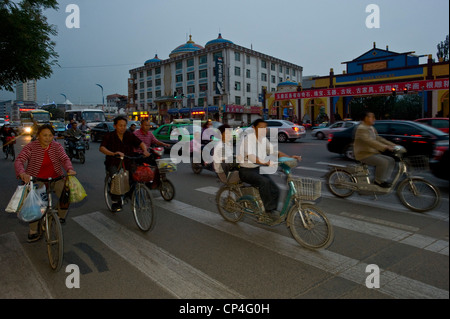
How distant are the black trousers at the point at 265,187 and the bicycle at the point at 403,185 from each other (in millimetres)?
2459

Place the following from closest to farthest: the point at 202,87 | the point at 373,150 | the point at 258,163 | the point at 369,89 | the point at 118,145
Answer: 1. the point at 258,163
2. the point at 118,145
3. the point at 373,150
4. the point at 369,89
5. the point at 202,87

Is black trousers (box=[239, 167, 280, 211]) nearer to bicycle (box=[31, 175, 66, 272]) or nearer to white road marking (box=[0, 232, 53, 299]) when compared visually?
bicycle (box=[31, 175, 66, 272])

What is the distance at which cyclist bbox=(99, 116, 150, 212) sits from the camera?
564 centimetres

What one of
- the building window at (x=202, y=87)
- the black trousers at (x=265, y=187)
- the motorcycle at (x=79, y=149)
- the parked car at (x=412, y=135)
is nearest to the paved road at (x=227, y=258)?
the black trousers at (x=265, y=187)

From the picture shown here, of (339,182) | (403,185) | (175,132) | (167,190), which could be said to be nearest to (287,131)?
(175,132)

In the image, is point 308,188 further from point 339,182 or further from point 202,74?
point 202,74

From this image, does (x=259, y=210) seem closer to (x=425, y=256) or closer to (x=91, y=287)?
(x=425, y=256)

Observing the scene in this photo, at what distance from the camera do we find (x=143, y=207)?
201 inches

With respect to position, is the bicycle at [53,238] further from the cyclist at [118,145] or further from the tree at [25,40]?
the tree at [25,40]

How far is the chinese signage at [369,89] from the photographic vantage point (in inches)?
1157

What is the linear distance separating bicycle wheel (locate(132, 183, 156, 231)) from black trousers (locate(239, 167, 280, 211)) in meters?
1.49

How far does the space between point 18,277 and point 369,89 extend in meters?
34.5

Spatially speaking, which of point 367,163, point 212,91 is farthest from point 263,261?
point 212,91

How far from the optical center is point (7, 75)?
433 inches
